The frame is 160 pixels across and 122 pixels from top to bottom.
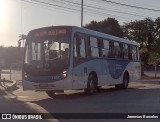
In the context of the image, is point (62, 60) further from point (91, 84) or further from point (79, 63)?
point (91, 84)

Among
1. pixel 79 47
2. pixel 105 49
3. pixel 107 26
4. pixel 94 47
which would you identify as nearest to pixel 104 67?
pixel 105 49

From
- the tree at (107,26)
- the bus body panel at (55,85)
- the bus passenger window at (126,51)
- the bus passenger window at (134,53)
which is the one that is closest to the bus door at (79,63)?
the bus body panel at (55,85)

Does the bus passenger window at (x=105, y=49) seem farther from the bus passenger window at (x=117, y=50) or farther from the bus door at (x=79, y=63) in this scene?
the bus door at (x=79, y=63)

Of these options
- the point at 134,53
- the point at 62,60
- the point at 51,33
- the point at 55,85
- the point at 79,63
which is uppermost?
the point at 51,33

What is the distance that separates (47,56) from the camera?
17703 millimetres

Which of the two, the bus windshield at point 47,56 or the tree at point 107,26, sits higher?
the tree at point 107,26

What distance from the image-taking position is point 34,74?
17.7m

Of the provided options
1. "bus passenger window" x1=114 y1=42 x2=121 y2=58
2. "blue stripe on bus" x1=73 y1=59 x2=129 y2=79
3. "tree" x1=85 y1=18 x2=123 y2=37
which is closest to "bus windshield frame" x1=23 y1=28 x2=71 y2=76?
"blue stripe on bus" x1=73 y1=59 x2=129 y2=79

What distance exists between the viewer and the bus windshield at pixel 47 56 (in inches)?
685

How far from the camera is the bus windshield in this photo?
57.1 feet

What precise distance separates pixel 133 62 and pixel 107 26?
47876 millimetres

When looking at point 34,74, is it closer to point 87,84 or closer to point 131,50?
point 87,84

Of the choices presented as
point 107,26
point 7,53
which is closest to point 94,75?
point 107,26

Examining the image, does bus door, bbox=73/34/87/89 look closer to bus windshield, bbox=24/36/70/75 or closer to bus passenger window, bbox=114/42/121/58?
bus windshield, bbox=24/36/70/75
